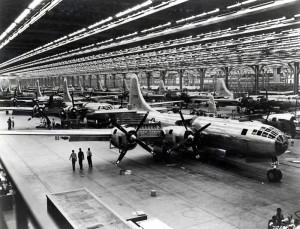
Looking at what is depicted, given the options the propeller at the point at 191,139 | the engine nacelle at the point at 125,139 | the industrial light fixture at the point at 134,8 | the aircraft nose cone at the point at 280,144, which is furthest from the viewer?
the propeller at the point at 191,139

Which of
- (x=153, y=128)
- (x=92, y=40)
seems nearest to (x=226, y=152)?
(x=153, y=128)

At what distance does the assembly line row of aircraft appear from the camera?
798 inches

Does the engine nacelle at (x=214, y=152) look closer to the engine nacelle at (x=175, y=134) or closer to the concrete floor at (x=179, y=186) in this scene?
the concrete floor at (x=179, y=186)

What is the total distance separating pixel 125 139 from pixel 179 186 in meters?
5.66

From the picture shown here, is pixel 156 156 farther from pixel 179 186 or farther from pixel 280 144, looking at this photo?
pixel 280 144

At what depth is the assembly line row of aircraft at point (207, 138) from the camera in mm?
20281

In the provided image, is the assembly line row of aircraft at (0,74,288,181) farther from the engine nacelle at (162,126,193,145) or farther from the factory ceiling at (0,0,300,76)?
the factory ceiling at (0,0,300,76)

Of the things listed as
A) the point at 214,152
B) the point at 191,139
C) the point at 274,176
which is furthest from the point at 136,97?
the point at 274,176

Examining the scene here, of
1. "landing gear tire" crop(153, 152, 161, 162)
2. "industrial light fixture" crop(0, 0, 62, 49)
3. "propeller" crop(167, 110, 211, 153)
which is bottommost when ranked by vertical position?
"landing gear tire" crop(153, 152, 161, 162)

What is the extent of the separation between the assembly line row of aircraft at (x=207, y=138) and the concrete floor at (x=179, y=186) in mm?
1252

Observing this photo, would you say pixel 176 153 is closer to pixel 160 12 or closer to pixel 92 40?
pixel 160 12

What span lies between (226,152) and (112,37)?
1751 centimetres

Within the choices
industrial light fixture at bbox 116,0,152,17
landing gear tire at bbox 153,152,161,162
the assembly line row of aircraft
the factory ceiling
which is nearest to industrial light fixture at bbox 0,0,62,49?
the factory ceiling

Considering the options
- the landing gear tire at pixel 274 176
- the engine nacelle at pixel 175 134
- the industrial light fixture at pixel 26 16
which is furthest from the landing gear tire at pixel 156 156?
the industrial light fixture at pixel 26 16
